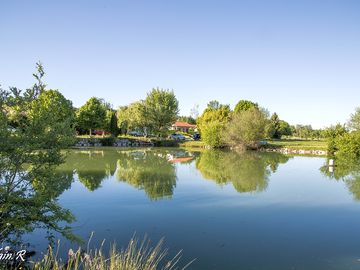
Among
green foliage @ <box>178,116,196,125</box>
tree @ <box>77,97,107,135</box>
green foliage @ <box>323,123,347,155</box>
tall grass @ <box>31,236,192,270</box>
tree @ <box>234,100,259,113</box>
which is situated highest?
tree @ <box>234,100,259,113</box>

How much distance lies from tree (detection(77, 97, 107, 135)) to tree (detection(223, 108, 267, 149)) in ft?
65.1

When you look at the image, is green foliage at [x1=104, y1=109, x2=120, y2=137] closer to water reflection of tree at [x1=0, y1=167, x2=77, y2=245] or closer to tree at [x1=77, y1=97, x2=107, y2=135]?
tree at [x1=77, y1=97, x2=107, y2=135]

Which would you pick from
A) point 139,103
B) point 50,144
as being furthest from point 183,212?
point 139,103

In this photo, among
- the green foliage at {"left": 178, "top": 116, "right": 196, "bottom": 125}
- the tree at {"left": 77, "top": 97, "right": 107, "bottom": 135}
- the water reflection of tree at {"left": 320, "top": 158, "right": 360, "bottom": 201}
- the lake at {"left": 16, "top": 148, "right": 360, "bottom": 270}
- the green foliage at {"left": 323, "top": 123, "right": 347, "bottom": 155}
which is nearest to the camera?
the lake at {"left": 16, "top": 148, "right": 360, "bottom": 270}

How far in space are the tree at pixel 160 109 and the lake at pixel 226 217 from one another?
3629 cm

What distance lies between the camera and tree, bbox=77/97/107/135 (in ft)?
163

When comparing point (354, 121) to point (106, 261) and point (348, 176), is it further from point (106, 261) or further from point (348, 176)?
point (106, 261)

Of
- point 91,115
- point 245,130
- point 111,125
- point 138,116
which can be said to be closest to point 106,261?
point 245,130

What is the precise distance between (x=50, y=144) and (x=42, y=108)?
2.35 ft

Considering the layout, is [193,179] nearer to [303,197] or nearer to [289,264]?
[303,197]

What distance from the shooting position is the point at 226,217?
10.5 m

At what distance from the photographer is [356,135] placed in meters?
33.7

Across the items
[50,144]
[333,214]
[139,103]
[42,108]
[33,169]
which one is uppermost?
[139,103]

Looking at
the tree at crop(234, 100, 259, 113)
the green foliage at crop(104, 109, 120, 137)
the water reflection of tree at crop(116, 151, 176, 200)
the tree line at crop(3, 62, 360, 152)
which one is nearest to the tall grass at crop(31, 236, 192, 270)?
the water reflection of tree at crop(116, 151, 176, 200)
